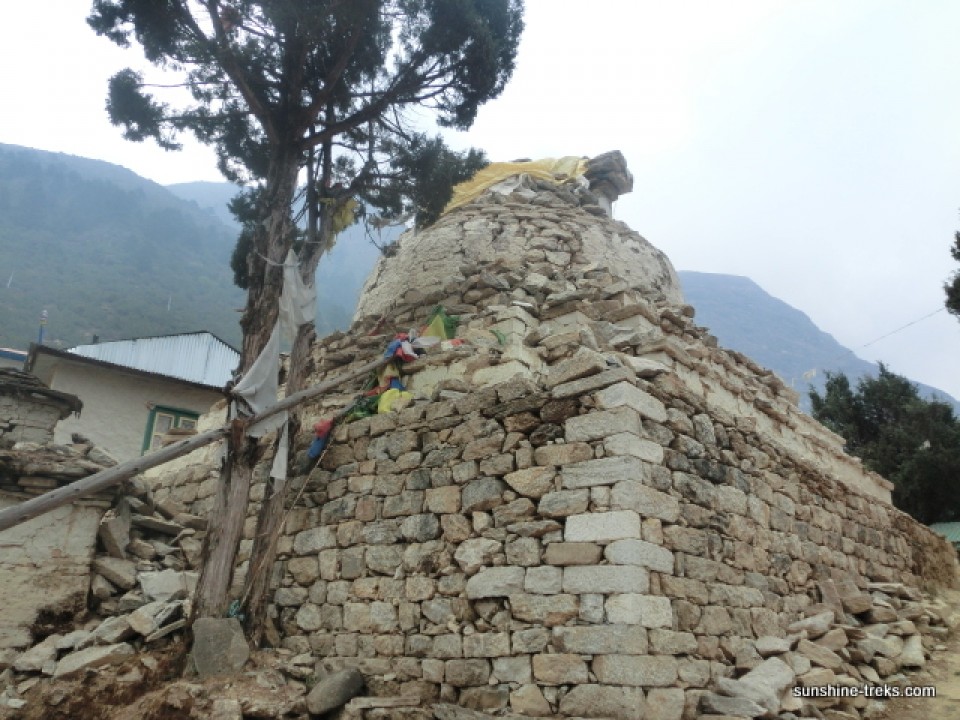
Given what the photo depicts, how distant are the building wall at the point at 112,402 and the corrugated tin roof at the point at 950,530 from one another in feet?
59.6

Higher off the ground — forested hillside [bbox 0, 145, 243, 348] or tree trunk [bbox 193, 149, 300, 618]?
forested hillside [bbox 0, 145, 243, 348]

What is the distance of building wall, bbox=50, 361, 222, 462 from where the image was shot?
48.3 feet

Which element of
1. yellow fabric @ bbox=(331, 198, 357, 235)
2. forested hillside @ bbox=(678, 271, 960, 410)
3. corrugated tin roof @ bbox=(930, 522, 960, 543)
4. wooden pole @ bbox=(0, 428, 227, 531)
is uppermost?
forested hillside @ bbox=(678, 271, 960, 410)

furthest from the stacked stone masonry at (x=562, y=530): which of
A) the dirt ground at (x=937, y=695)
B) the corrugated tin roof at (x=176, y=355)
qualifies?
the corrugated tin roof at (x=176, y=355)

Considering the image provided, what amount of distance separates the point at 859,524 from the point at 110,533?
8840mm

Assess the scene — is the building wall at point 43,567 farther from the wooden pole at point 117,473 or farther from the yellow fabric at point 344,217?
the yellow fabric at point 344,217

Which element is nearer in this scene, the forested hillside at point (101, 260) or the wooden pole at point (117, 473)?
the wooden pole at point (117, 473)

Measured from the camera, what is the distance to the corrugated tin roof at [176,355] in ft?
65.8

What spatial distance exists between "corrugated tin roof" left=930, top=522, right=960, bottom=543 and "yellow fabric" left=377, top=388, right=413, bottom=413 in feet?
48.9

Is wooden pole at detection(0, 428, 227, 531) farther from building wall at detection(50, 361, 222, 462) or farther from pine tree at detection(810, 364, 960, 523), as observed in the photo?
pine tree at detection(810, 364, 960, 523)

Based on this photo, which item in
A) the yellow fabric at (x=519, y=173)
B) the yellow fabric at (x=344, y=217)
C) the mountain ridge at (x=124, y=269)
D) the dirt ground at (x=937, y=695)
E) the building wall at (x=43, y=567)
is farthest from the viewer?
the mountain ridge at (x=124, y=269)

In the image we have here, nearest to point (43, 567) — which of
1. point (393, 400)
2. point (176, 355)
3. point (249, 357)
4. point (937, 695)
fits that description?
point (249, 357)

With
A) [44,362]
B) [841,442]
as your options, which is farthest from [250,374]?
[44,362]

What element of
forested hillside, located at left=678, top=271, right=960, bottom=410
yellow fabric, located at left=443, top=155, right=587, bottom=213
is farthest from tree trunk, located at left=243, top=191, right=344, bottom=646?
forested hillside, located at left=678, top=271, right=960, bottom=410
